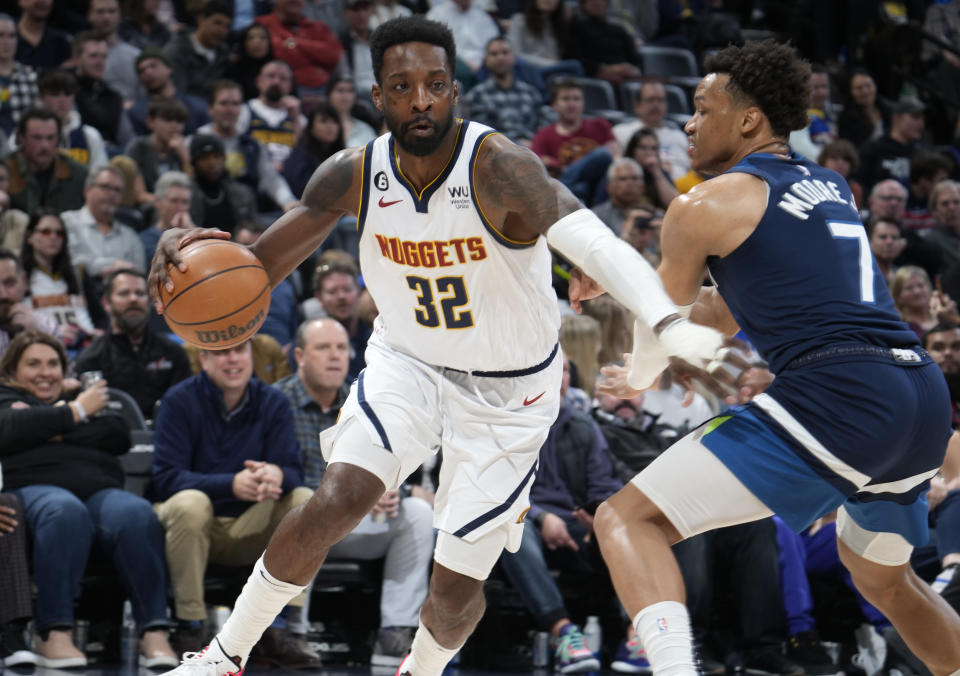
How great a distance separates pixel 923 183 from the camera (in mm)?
12031

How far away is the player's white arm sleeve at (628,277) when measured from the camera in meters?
3.35

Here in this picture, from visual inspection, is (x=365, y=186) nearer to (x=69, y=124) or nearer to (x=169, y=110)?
(x=169, y=110)

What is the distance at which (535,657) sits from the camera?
675cm

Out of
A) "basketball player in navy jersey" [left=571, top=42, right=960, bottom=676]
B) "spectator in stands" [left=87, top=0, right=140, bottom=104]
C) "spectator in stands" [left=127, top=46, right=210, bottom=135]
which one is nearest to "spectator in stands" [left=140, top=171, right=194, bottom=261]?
Answer: "spectator in stands" [left=127, top=46, right=210, bottom=135]

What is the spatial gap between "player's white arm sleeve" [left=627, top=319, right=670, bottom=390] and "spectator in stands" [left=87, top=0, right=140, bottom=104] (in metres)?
7.98

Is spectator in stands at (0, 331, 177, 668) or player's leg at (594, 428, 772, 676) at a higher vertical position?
player's leg at (594, 428, 772, 676)

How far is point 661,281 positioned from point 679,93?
9.82 metres

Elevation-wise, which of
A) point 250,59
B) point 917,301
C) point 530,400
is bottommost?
point 917,301

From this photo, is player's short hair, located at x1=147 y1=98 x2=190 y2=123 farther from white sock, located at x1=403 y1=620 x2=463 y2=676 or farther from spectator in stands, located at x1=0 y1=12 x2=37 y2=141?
white sock, located at x1=403 y1=620 x2=463 y2=676

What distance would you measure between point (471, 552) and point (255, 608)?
2.51 ft

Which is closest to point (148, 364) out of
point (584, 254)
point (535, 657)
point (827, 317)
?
point (535, 657)

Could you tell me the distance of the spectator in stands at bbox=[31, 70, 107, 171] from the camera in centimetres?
943

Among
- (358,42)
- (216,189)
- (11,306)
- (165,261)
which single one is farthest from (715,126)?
(358,42)

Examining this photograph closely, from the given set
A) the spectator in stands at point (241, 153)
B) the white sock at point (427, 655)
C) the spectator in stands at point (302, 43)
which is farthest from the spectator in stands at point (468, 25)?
the white sock at point (427, 655)
